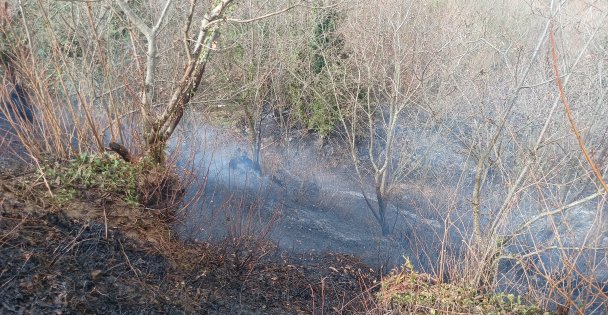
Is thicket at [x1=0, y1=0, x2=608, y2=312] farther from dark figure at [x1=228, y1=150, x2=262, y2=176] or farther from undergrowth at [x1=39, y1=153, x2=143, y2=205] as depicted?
dark figure at [x1=228, y1=150, x2=262, y2=176]

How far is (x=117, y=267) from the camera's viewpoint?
4441mm

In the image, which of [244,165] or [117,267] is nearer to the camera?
[117,267]

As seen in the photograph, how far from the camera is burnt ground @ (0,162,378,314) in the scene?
3.85 m

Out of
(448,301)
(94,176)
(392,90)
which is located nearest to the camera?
(448,301)

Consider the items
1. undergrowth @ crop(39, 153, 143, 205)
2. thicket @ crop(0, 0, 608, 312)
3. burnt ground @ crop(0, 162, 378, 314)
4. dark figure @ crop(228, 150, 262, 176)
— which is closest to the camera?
burnt ground @ crop(0, 162, 378, 314)

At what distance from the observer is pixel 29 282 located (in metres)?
3.76

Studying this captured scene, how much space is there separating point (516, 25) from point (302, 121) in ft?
23.9

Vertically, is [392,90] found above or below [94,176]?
above

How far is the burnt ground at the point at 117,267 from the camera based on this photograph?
385 centimetres

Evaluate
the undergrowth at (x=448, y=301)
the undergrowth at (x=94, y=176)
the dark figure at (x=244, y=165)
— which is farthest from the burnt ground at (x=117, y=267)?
the dark figure at (x=244, y=165)

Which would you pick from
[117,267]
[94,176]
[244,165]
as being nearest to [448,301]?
[117,267]

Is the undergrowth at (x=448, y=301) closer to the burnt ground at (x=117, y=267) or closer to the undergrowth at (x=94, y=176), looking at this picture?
the burnt ground at (x=117, y=267)

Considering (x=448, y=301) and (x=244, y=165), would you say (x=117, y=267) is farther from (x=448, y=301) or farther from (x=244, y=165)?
(x=244, y=165)

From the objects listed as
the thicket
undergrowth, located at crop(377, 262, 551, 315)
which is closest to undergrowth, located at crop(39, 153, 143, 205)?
the thicket
